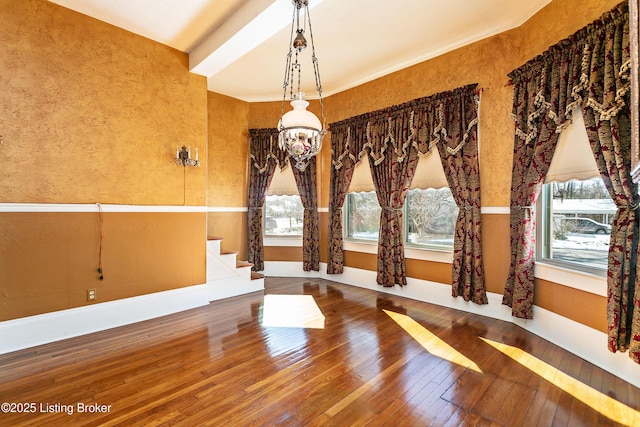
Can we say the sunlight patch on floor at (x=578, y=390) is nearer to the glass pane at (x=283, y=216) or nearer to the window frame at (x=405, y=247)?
the window frame at (x=405, y=247)

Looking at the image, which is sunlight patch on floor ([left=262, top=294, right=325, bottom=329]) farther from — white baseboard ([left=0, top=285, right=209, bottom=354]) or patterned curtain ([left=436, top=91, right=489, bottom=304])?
patterned curtain ([left=436, top=91, right=489, bottom=304])

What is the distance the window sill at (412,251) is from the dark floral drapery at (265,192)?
695mm

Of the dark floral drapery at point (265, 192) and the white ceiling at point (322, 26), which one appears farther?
the dark floral drapery at point (265, 192)

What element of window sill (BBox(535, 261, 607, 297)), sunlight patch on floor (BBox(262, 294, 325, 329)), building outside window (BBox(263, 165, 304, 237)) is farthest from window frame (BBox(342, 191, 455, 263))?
sunlight patch on floor (BBox(262, 294, 325, 329))

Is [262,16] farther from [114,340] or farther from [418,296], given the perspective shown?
[418,296]

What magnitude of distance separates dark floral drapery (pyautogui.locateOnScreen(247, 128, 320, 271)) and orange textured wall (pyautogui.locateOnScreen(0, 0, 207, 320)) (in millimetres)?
1586

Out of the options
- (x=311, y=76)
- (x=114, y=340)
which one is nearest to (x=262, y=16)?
(x=311, y=76)

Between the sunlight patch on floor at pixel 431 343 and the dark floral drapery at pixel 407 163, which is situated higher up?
the dark floral drapery at pixel 407 163

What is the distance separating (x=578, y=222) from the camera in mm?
2943

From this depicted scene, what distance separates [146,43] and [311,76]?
7.49 feet

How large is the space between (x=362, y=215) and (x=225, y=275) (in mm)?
2452

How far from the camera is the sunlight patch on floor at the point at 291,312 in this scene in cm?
346

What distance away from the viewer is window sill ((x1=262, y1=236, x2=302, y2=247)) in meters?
5.85

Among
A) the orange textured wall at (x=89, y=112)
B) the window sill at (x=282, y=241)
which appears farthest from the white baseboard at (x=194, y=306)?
the window sill at (x=282, y=241)
